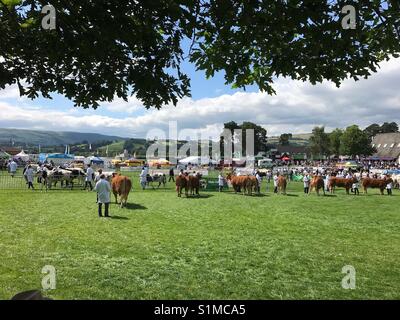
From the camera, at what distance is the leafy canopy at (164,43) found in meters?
5.42

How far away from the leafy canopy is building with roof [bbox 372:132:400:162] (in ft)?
334

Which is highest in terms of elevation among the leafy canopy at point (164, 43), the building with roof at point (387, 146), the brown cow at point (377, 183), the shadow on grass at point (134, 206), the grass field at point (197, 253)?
the building with roof at point (387, 146)

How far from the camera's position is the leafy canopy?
5.42 metres

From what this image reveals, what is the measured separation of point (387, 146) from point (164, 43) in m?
112

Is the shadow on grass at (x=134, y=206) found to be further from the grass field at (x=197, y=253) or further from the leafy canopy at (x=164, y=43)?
the leafy canopy at (x=164, y=43)

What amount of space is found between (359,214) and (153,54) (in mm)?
16050

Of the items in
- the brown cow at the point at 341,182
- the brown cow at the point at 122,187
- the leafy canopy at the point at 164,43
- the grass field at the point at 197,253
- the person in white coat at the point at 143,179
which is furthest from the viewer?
the brown cow at the point at 341,182

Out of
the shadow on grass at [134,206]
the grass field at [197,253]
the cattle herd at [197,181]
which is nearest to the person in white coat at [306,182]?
the cattle herd at [197,181]

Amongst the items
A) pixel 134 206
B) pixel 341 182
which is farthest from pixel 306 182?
pixel 134 206

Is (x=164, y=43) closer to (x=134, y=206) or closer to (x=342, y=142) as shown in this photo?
(x=134, y=206)

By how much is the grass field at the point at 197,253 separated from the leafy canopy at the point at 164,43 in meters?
3.65

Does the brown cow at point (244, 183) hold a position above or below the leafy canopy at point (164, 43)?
below

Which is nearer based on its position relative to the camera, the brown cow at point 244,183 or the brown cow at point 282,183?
A: the brown cow at point 244,183
